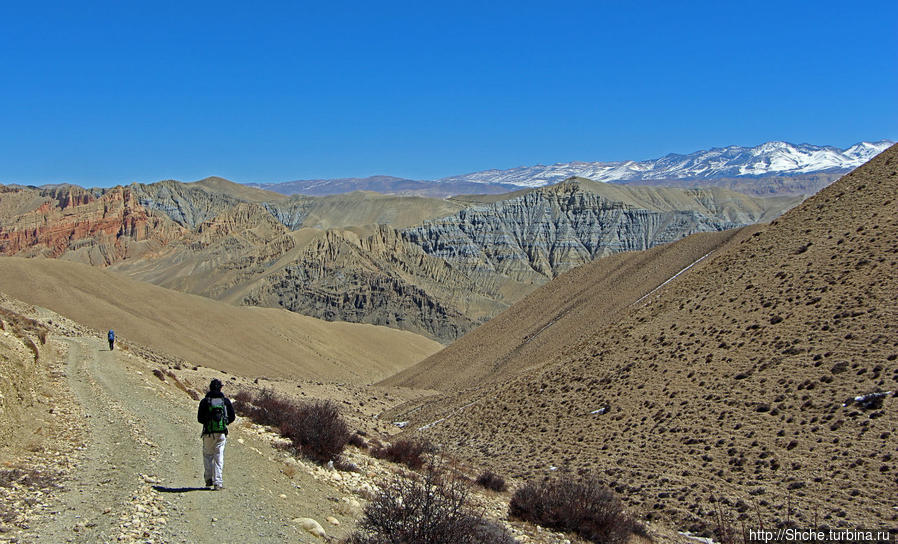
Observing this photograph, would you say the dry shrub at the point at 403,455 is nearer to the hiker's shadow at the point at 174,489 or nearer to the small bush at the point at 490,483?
the small bush at the point at 490,483

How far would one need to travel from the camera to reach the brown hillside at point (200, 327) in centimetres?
5472

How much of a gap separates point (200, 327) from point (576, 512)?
58.2 m

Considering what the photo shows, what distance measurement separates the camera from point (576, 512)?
41.9 ft

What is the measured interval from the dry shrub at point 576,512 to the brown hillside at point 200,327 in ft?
138

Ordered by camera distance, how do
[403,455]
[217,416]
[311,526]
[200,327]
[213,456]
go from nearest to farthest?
[311,526] → [213,456] → [217,416] → [403,455] → [200,327]

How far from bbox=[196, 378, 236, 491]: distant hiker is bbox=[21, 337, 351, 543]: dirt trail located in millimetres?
222

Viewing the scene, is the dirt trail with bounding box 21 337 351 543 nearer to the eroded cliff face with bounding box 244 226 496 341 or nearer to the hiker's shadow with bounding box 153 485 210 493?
the hiker's shadow with bounding box 153 485 210 493

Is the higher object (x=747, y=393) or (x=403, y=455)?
(x=747, y=393)

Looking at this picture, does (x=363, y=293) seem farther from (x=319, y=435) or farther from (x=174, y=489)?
(x=174, y=489)

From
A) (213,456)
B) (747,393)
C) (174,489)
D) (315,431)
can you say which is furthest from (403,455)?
(747,393)

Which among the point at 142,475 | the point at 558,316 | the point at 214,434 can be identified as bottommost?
the point at 142,475

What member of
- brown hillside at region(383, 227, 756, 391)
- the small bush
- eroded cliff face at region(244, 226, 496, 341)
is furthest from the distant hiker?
eroded cliff face at region(244, 226, 496, 341)

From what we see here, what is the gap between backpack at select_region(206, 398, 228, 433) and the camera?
10.3m

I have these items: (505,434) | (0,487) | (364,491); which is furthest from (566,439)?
(0,487)
